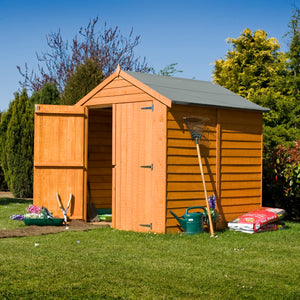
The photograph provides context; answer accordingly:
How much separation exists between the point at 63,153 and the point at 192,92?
9.40 feet

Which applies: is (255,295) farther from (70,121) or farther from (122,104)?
(70,121)

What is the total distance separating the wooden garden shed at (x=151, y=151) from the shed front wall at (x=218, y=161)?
0.06 feet

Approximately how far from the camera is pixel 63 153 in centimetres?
1038

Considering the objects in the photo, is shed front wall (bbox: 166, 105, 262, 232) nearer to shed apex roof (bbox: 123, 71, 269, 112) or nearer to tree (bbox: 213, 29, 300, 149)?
shed apex roof (bbox: 123, 71, 269, 112)

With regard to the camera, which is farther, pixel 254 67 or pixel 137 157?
pixel 254 67

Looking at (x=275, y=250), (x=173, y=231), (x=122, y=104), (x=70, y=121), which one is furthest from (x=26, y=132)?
(x=275, y=250)

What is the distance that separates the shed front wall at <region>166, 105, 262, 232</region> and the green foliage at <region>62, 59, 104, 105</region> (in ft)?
18.3

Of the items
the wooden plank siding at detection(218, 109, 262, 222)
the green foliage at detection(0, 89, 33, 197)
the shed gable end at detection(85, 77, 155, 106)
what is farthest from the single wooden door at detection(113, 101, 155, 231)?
the green foliage at detection(0, 89, 33, 197)

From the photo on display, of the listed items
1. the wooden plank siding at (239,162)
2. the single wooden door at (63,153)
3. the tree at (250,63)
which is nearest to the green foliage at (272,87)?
the tree at (250,63)

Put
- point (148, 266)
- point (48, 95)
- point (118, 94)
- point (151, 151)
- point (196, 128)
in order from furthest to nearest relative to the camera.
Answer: point (48, 95) → point (118, 94) → point (196, 128) → point (151, 151) → point (148, 266)

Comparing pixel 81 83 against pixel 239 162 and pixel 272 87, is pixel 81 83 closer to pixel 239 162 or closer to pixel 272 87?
pixel 239 162

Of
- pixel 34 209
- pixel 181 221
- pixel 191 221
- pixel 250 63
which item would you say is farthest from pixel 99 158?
pixel 250 63

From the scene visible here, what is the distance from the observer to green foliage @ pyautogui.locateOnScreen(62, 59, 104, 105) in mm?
14188

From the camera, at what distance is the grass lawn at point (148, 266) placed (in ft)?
16.4
